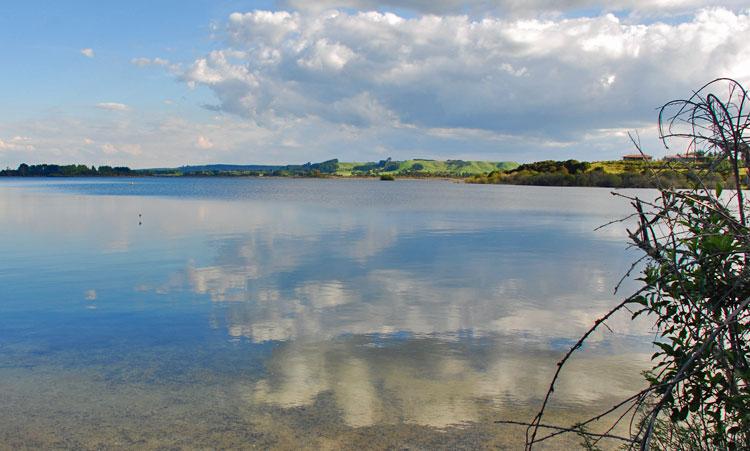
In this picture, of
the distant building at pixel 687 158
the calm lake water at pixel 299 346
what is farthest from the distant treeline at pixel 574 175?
the distant building at pixel 687 158

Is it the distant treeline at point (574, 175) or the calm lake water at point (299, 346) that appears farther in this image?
the distant treeline at point (574, 175)

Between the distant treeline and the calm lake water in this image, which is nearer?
the calm lake water

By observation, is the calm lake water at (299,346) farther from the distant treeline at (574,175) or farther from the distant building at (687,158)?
the distant treeline at (574,175)

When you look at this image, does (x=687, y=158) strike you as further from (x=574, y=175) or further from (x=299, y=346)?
(x=574, y=175)

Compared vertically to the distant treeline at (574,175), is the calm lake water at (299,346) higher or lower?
lower

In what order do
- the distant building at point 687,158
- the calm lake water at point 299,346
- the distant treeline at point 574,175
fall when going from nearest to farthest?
Answer: the distant building at point 687,158 < the calm lake water at point 299,346 < the distant treeline at point 574,175

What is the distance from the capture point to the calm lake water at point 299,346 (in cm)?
852

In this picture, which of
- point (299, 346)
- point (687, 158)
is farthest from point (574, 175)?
point (687, 158)

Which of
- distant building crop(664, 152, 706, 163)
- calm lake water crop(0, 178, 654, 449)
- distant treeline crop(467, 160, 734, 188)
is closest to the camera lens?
distant building crop(664, 152, 706, 163)

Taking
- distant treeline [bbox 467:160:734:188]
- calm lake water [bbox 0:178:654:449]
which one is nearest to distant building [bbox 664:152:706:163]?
calm lake water [bbox 0:178:654:449]

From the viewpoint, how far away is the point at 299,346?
12.1 meters

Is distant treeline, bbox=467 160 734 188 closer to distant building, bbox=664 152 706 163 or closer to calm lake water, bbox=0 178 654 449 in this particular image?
calm lake water, bbox=0 178 654 449

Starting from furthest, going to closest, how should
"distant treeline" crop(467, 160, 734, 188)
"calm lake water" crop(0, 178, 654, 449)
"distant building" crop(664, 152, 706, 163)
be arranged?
"distant treeline" crop(467, 160, 734, 188) < "calm lake water" crop(0, 178, 654, 449) < "distant building" crop(664, 152, 706, 163)

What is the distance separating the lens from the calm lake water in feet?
28.0
